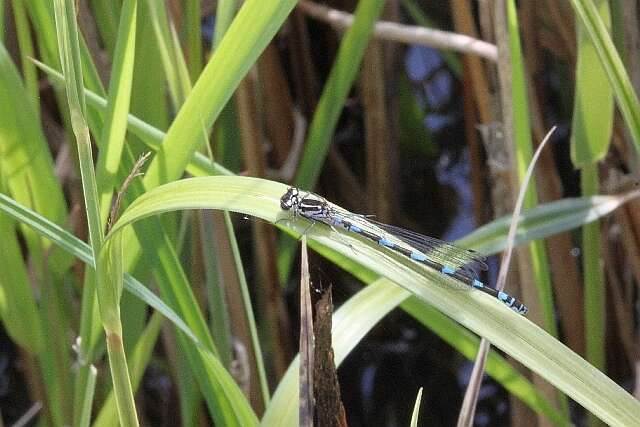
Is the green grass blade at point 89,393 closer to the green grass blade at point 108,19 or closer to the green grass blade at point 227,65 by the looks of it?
the green grass blade at point 227,65

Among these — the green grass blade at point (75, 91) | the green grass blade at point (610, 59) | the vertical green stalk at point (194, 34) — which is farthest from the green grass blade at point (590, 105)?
the green grass blade at point (75, 91)

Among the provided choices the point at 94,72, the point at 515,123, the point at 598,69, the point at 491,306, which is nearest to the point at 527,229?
the point at 515,123

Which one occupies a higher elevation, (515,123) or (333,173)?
(333,173)

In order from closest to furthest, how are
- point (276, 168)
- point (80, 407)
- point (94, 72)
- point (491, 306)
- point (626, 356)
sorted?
1. point (491, 306)
2. point (94, 72)
3. point (80, 407)
4. point (626, 356)
5. point (276, 168)

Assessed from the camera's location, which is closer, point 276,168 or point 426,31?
point 426,31

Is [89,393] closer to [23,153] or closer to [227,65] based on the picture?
Answer: [227,65]

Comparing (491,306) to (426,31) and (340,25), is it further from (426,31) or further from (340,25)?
(340,25)

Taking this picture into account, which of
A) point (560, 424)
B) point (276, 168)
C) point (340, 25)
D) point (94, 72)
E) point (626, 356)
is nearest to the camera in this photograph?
point (94, 72)

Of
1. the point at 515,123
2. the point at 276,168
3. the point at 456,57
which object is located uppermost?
the point at 456,57
